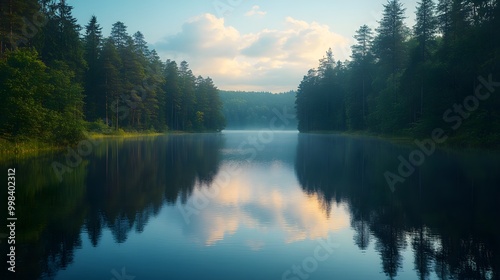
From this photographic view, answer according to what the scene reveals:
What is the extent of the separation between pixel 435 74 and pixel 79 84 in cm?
4203

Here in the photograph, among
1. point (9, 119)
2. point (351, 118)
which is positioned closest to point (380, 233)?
point (9, 119)

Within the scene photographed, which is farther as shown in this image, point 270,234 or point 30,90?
point 30,90

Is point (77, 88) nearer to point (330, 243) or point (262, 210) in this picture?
point (262, 210)

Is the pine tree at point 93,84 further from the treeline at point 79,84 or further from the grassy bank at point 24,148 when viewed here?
the grassy bank at point 24,148

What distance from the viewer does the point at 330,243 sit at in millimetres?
10414

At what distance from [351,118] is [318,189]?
79.9 m

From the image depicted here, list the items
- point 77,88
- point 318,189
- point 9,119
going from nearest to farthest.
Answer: point 318,189 < point 9,119 < point 77,88

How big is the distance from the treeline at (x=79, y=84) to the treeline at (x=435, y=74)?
39.6 m

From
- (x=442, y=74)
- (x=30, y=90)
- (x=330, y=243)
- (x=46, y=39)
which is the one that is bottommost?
(x=330, y=243)

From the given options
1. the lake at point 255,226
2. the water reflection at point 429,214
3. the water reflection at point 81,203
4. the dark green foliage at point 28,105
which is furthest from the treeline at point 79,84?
the water reflection at point 429,214

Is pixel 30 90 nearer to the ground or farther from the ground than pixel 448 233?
farther from the ground

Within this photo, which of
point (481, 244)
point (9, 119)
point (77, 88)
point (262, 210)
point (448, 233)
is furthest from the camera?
point (77, 88)

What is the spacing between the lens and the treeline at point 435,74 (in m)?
39.2

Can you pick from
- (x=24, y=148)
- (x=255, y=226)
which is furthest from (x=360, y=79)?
(x=255, y=226)
